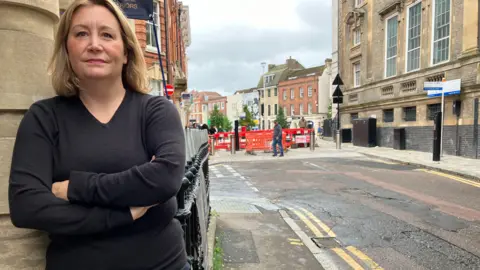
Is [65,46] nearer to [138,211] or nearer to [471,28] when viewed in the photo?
[138,211]

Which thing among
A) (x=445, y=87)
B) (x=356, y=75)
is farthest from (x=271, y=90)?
(x=445, y=87)

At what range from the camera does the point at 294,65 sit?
63969mm

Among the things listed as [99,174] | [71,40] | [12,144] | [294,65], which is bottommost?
[99,174]

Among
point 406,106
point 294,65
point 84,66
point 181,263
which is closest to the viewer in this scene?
point 84,66

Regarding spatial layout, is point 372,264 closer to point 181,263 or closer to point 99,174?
point 181,263

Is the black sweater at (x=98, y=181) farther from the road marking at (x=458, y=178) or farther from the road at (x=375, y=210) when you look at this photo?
the road marking at (x=458, y=178)

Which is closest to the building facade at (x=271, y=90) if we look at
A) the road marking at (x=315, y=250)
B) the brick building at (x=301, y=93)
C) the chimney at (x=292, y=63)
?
the chimney at (x=292, y=63)

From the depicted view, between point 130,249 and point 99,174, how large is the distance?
316 mm

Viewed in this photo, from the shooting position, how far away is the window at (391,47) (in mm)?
19812

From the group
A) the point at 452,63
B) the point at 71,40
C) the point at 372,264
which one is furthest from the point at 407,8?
the point at 71,40

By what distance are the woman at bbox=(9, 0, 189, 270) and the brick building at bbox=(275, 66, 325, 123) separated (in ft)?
172

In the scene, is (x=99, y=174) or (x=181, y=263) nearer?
(x=99, y=174)

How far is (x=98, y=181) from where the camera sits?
1183 mm

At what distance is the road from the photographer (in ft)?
13.6
